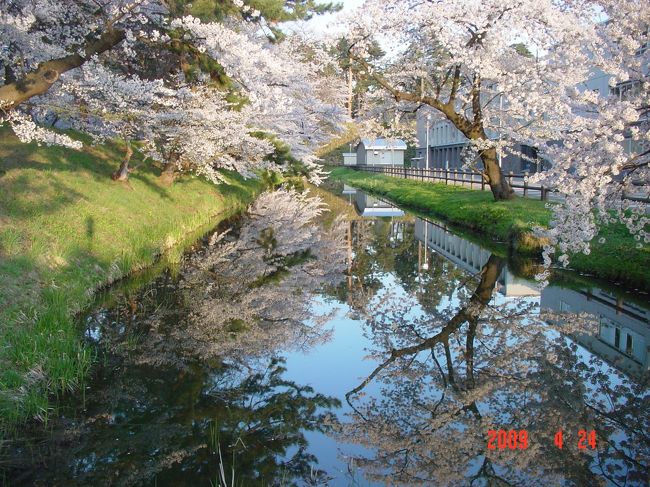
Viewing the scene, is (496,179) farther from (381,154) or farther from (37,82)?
(381,154)

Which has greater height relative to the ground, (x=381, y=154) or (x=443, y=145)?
(x=443, y=145)

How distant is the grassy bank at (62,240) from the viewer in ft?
26.9

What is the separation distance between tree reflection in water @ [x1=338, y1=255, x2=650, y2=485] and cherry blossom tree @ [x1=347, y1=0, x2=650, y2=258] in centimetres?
247

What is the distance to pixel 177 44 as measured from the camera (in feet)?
54.5

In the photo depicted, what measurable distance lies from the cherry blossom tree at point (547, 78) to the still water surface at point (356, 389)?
2344 millimetres

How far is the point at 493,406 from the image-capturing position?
26.7ft

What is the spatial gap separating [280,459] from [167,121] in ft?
50.1

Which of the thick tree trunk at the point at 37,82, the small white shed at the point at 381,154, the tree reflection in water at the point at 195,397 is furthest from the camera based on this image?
the small white shed at the point at 381,154

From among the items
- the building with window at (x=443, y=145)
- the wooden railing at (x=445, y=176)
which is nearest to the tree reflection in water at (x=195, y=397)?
the wooden railing at (x=445, y=176)

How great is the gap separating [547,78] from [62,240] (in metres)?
15.3

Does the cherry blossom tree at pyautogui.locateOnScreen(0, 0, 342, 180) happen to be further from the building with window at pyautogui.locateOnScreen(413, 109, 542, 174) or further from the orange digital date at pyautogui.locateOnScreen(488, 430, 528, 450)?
the building with window at pyautogui.locateOnScreen(413, 109, 542, 174)

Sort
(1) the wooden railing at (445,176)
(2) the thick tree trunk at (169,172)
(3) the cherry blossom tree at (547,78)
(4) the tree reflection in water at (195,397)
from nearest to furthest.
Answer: (4) the tree reflection in water at (195,397) < (3) the cherry blossom tree at (547,78) < (2) the thick tree trunk at (169,172) < (1) the wooden railing at (445,176)

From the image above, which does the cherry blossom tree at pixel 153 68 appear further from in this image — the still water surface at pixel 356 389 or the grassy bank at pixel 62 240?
the still water surface at pixel 356 389

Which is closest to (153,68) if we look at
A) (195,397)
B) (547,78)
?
(547,78)
